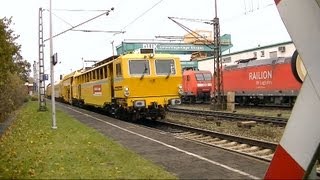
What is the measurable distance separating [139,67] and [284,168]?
52.5 ft

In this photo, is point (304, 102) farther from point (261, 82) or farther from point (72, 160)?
point (261, 82)

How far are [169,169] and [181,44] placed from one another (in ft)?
208

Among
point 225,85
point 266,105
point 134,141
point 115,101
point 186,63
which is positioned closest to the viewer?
point 134,141

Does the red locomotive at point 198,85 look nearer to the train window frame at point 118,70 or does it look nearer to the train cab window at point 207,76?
the train cab window at point 207,76

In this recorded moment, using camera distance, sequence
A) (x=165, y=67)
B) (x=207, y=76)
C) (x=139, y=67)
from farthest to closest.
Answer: (x=207, y=76) → (x=165, y=67) → (x=139, y=67)

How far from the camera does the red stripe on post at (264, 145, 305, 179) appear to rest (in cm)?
550

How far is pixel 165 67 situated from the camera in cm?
2167

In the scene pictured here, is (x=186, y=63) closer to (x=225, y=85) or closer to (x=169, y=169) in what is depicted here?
(x=225, y=85)

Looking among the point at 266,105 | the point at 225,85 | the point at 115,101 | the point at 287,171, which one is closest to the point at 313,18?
the point at 287,171

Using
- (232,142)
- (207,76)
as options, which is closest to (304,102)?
(232,142)

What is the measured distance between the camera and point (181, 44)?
71500mm

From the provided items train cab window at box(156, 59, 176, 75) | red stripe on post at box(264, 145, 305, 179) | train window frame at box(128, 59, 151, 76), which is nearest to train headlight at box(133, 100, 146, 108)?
train window frame at box(128, 59, 151, 76)

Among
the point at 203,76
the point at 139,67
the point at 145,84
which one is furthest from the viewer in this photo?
the point at 203,76

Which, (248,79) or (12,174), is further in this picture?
(248,79)
